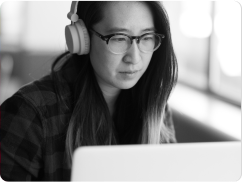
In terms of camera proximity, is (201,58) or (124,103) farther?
(201,58)

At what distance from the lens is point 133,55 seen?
105 centimetres

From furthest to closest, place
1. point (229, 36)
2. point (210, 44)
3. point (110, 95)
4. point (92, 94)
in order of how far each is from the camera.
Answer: point (210, 44) → point (229, 36) → point (110, 95) → point (92, 94)

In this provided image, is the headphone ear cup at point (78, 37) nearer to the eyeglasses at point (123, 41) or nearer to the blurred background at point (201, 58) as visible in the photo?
the eyeglasses at point (123, 41)

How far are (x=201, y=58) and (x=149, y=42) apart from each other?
5.36 feet

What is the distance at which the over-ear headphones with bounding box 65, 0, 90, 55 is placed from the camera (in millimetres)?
1063

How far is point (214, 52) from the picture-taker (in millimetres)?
2545

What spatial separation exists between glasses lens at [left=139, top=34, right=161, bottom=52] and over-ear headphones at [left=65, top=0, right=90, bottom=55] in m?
0.17

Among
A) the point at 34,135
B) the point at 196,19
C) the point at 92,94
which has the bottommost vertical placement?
the point at 34,135

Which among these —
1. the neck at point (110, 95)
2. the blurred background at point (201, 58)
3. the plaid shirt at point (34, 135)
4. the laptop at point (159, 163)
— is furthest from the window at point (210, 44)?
the laptop at point (159, 163)

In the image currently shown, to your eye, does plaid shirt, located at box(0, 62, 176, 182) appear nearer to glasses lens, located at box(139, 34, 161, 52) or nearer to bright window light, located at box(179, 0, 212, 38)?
glasses lens, located at box(139, 34, 161, 52)

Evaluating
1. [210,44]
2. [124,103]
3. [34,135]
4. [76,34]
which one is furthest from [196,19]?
[34,135]

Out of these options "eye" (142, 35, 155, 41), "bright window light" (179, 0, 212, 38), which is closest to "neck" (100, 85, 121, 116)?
"eye" (142, 35, 155, 41)

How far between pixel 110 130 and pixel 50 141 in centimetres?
21

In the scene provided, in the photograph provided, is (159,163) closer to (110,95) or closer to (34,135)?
(34,135)
